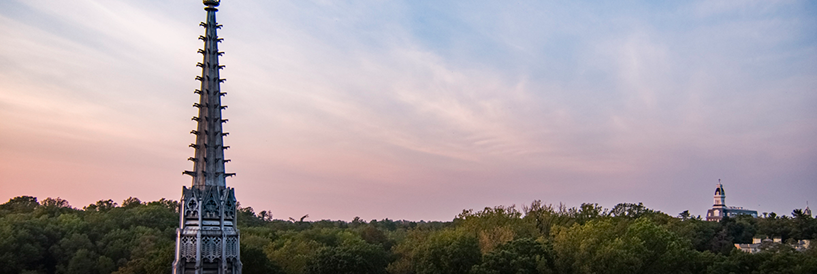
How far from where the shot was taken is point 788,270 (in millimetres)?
77062

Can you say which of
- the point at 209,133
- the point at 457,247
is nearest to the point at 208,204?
the point at 209,133

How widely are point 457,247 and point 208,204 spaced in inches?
2299

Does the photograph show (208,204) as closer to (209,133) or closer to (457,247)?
(209,133)

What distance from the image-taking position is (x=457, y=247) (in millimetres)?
84312

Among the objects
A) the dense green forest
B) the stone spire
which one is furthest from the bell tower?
the dense green forest

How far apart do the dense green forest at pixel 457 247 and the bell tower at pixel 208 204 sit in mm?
46663

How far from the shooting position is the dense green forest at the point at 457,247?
78188 millimetres

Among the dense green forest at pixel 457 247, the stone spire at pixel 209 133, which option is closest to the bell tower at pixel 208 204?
the stone spire at pixel 209 133

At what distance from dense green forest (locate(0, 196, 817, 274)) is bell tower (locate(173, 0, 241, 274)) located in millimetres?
46663

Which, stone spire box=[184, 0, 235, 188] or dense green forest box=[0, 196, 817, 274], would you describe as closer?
stone spire box=[184, 0, 235, 188]

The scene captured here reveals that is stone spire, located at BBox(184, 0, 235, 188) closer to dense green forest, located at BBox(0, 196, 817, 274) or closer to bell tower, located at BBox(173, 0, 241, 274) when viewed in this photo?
bell tower, located at BBox(173, 0, 241, 274)

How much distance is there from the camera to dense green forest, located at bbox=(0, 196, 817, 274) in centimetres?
7819

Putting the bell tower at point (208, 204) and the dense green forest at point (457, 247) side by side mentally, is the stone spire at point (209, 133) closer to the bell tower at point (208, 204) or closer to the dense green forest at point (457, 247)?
the bell tower at point (208, 204)

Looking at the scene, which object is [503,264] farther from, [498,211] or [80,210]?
[80,210]
